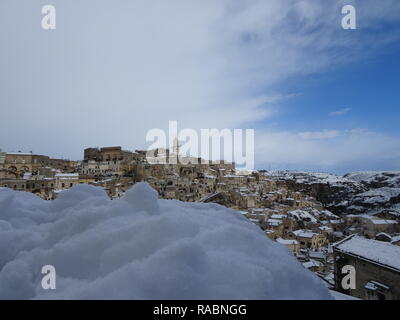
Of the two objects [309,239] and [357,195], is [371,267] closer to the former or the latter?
[309,239]

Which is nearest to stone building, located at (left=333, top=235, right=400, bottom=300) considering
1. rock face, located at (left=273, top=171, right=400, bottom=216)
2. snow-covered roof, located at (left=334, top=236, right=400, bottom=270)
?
snow-covered roof, located at (left=334, top=236, right=400, bottom=270)

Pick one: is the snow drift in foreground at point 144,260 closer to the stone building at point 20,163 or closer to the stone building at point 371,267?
the stone building at point 371,267

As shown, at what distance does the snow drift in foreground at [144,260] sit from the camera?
112cm

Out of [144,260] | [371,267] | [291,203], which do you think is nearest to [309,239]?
[291,203]

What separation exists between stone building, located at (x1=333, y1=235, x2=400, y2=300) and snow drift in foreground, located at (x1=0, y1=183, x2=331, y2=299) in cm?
886

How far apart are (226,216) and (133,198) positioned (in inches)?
33.4

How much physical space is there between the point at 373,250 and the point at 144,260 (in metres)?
11.1

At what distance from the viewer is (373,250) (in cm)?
910

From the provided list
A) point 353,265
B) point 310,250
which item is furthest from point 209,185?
point 353,265

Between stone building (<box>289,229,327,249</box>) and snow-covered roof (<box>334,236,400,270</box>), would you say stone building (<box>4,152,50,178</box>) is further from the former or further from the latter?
snow-covered roof (<box>334,236,400,270</box>)

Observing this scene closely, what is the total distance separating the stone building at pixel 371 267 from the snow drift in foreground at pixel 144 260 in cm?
886

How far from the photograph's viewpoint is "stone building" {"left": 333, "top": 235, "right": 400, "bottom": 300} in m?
7.58
